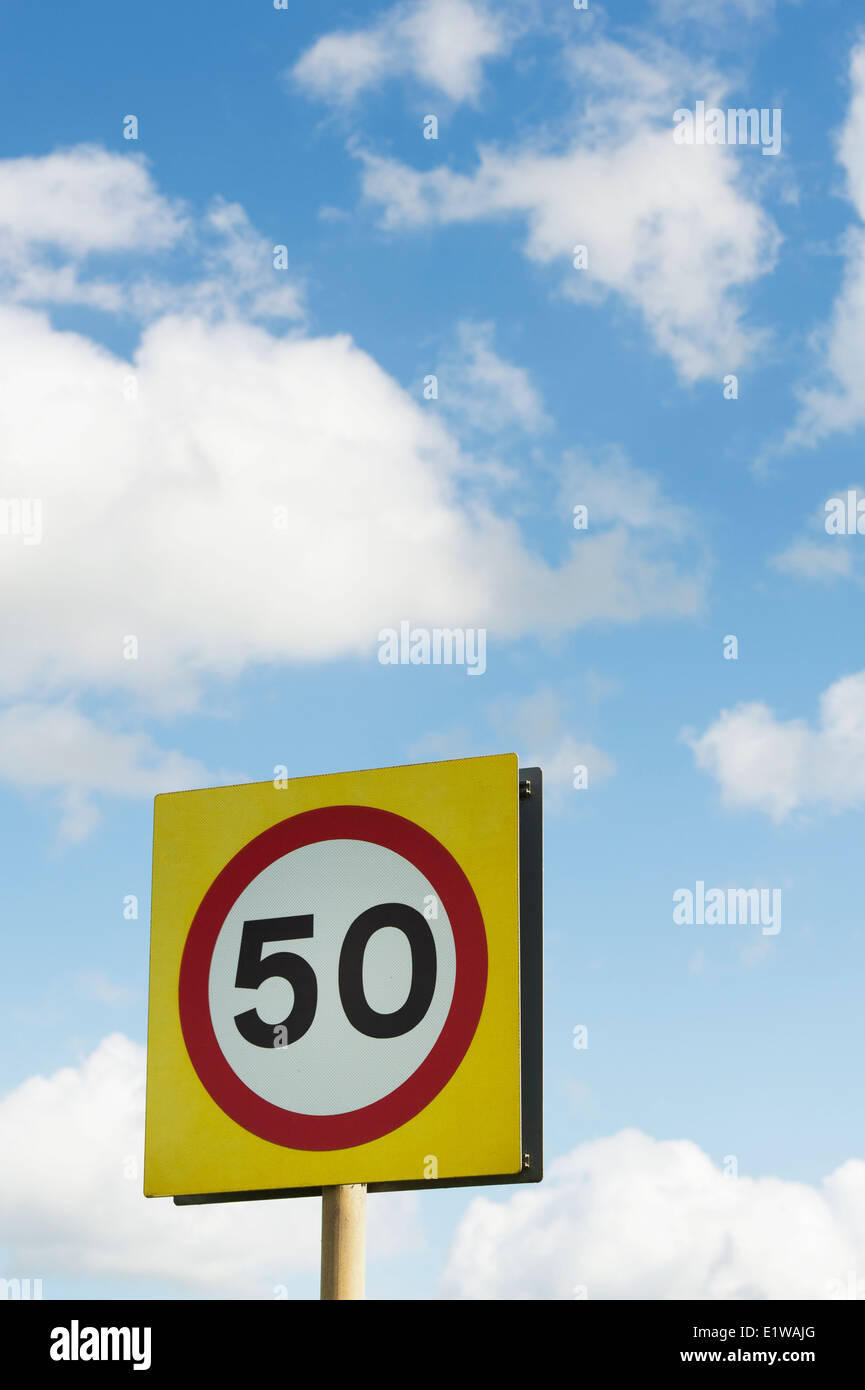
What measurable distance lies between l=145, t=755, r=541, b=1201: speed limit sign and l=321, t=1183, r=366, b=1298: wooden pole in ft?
0.19

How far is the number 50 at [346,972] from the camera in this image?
4.76 meters

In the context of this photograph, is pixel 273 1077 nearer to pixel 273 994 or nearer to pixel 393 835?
pixel 273 994

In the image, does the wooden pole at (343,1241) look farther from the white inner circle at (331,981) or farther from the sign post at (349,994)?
the white inner circle at (331,981)

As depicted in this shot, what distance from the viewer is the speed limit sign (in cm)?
460

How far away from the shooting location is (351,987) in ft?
15.8

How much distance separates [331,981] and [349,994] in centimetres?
7

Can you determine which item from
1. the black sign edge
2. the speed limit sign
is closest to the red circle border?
the speed limit sign

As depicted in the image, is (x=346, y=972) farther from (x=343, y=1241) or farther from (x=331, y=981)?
(x=343, y=1241)
